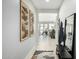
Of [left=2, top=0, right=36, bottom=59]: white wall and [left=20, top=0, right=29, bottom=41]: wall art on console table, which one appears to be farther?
[left=20, top=0, right=29, bottom=41]: wall art on console table

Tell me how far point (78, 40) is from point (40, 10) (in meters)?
6.41

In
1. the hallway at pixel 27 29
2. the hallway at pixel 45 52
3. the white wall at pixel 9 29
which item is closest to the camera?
the white wall at pixel 9 29

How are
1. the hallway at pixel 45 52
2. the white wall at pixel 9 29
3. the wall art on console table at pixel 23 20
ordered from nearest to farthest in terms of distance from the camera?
the white wall at pixel 9 29 < the wall art on console table at pixel 23 20 < the hallway at pixel 45 52

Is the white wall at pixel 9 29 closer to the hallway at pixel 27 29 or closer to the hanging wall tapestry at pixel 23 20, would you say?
the hallway at pixel 27 29

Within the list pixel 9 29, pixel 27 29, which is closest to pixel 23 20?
pixel 27 29

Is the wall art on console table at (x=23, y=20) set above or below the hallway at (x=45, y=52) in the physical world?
above

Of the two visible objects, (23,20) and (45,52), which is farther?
(45,52)

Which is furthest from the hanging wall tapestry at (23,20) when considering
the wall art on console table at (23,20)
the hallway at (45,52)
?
the hallway at (45,52)

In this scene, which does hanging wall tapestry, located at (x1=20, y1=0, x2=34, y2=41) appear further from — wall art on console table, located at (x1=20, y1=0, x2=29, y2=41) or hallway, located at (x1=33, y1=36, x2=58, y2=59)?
hallway, located at (x1=33, y1=36, x2=58, y2=59)

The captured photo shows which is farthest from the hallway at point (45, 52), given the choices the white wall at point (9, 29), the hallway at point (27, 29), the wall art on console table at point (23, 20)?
the white wall at point (9, 29)

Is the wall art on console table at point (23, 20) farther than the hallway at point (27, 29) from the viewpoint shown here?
Yes

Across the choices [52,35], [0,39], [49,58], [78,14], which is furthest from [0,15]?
[52,35]

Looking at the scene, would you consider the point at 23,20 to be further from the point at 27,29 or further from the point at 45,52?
the point at 45,52

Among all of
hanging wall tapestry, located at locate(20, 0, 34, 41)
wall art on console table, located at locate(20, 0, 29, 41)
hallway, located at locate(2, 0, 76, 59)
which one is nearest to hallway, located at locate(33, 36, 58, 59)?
hallway, located at locate(2, 0, 76, 59)
